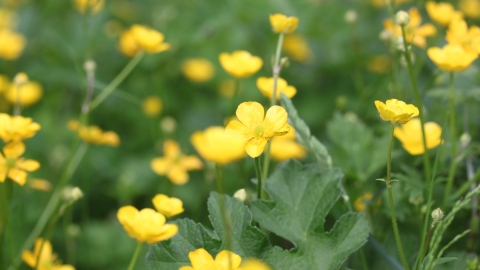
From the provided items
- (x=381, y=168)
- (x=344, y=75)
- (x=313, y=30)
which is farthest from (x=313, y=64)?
(x=381, y=168)

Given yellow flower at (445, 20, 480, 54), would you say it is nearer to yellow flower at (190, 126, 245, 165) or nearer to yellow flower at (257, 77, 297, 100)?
yellow flower at (257, 77, 297, 100)

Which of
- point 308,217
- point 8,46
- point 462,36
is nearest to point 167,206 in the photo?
point 308,217

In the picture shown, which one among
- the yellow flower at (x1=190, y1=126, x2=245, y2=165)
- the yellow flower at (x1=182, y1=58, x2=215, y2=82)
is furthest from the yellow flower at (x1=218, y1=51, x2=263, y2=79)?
the yellow flower at (x1=182, y1=58, x2=215, y2=82)

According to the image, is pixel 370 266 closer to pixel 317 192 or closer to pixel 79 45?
pixel 317 192

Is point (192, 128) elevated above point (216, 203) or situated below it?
below

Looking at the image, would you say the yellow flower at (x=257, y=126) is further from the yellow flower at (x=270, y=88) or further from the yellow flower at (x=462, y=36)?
the yellow flower at (x=462, y=36)

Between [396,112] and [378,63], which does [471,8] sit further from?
[396,112]

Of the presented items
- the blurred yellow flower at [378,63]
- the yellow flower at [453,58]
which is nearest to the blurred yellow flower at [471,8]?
the blurred yellow flower at [378,63]
